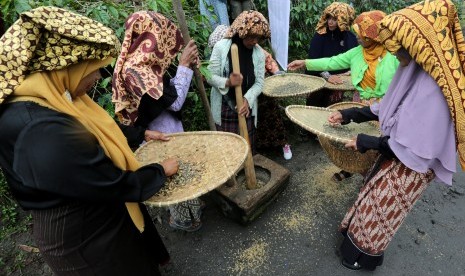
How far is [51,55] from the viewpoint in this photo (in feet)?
3.80

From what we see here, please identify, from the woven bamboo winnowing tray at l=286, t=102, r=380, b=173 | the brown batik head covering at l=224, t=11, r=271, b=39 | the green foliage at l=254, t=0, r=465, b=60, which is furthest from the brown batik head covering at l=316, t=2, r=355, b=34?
the green foliage at l=254, t=0, r=465, b=60

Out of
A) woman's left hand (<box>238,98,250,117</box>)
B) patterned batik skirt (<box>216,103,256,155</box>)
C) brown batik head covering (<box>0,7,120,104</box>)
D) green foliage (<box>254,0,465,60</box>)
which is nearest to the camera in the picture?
brown batik head covering (<box>0,7,120,104</box>)

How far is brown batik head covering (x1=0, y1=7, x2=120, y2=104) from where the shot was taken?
109 centimetres

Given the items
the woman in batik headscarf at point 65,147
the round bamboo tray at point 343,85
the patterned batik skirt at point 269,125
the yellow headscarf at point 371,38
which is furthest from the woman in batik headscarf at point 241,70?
the woman in batik headscarf at point 65,147

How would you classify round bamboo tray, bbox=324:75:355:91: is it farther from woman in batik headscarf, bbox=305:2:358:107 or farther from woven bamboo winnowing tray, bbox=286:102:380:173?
woven bamboo winnowing tray, bbox=286:102:380:173

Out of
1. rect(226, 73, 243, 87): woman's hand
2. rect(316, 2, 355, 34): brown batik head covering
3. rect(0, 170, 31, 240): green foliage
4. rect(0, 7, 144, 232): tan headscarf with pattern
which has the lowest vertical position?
rect(0, 170, 31, 240): green foliage

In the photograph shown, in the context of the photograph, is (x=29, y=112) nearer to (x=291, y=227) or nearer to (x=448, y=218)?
(x=291, y=227)

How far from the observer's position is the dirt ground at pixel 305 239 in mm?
2539

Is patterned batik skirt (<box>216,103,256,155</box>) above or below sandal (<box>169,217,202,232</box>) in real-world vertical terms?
above

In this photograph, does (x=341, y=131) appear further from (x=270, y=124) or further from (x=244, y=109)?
(x=270, y=124)

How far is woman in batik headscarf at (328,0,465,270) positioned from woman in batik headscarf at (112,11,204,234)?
1.33 metres

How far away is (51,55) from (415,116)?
1.87 m

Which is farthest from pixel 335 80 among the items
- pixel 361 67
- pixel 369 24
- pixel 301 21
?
pixel 301 21

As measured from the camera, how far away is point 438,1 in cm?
151
